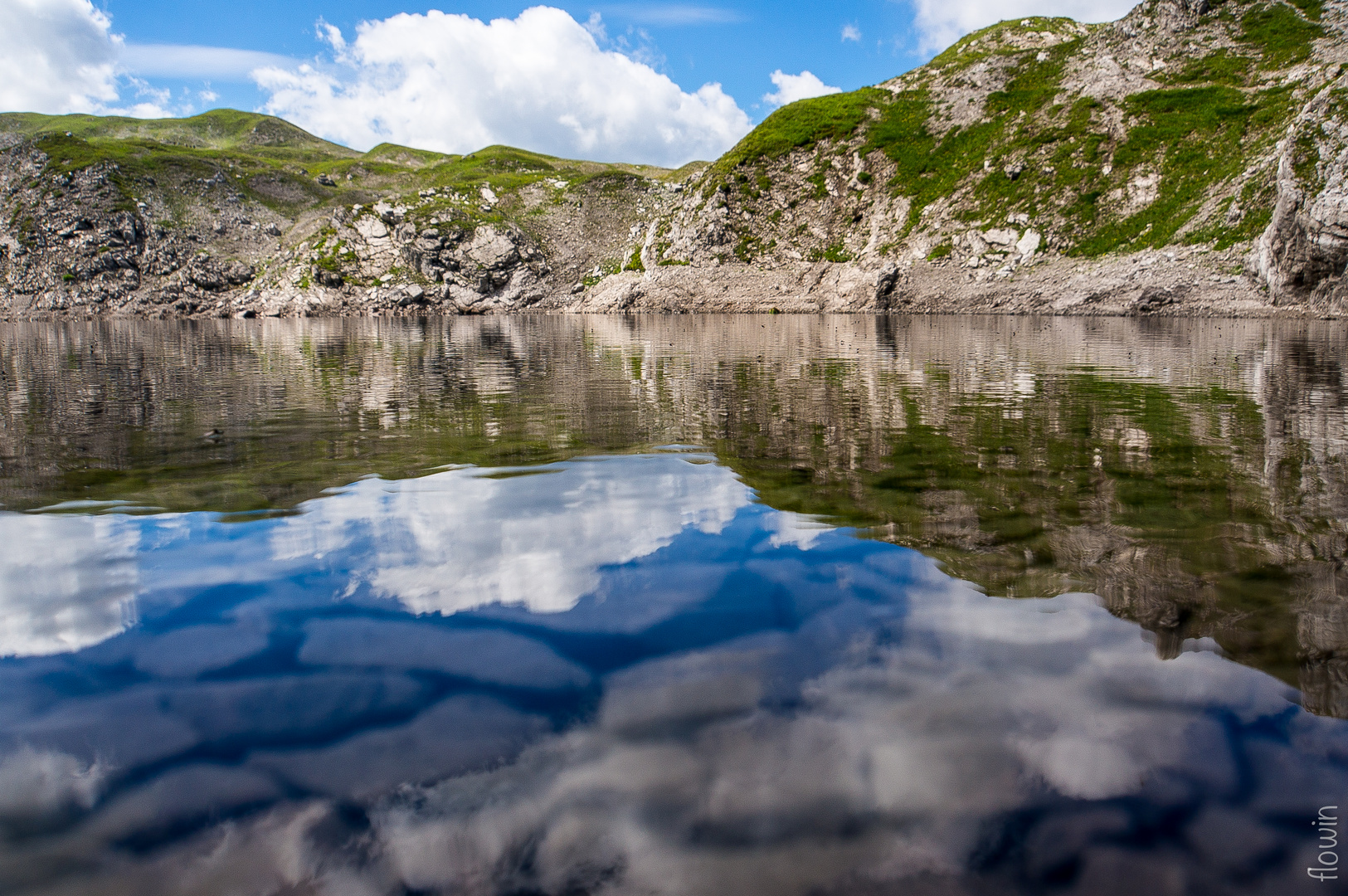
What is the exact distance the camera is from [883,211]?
8238 centimetres

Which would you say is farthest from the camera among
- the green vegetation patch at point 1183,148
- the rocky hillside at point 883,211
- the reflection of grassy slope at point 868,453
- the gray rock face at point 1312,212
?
the green vegetation patch at point 1183,148

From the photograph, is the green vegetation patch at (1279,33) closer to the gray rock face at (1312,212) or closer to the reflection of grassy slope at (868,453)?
the gray rock face at (1312,212)

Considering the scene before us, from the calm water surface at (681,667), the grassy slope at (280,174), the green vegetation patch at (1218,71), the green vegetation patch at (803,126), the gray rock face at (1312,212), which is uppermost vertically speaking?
the grassy slope at (280,174)

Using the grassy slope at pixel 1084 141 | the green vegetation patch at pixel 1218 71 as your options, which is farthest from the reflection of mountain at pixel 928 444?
the green vegetation patch at pixel 1218 71

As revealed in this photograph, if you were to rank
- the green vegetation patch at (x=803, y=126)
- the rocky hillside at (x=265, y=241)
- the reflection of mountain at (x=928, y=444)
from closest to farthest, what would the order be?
the reflection of mountain at (x=928, y=444), the green vegetation patch at (x=803, y=126), the rocky hillside at (x=265, y=241)

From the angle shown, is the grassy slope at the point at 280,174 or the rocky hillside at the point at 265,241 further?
the grassy slope at the point at 280,174

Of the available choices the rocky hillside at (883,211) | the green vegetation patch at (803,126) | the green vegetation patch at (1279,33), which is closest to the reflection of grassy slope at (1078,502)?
the rocky hillside at (883,211)

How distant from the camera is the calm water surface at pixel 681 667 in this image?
281 centimetres

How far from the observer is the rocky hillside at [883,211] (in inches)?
2169

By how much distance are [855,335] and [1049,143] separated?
52128mm

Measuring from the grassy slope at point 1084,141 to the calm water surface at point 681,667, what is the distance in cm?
6034

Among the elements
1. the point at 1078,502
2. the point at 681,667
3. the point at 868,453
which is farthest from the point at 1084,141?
the point at 681,667

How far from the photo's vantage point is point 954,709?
370 cm

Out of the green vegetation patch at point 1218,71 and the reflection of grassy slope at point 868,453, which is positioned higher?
the green vegetation patch at point 1218,71
